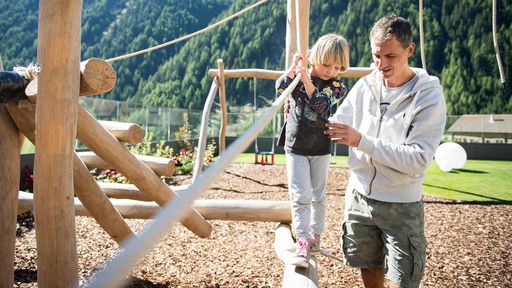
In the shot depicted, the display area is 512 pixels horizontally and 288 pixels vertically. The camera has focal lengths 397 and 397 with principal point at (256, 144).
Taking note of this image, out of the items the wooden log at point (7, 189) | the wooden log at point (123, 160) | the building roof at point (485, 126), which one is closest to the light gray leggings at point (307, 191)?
the wooden log at point (123, 160)

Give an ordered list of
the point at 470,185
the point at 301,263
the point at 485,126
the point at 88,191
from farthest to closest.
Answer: the point at 485,126
the point at 470,185
the point at 301,263
the point at 88,191

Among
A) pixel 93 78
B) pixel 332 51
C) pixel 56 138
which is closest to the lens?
pixel 56 138

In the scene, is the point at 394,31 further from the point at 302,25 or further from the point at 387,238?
the point at 302,25

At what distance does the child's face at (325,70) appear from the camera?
259cm

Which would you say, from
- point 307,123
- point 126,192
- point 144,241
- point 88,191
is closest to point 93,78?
point 88,191

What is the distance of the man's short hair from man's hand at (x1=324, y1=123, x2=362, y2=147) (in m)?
0.41

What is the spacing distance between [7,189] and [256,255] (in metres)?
2.31

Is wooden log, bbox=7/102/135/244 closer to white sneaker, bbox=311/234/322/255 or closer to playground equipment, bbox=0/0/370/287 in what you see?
playground equipment, bbox=0/0/370/287

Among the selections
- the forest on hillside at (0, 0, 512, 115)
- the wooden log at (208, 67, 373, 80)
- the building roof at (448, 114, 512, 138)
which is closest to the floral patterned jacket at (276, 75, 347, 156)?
the wooden log at (208, 67, 373, 80)

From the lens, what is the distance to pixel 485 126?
2230 centimetres

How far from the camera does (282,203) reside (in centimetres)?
372

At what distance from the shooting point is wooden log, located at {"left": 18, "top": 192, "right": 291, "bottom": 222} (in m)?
3.61

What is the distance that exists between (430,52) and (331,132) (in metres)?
55.7

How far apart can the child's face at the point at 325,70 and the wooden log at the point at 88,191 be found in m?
1.55
